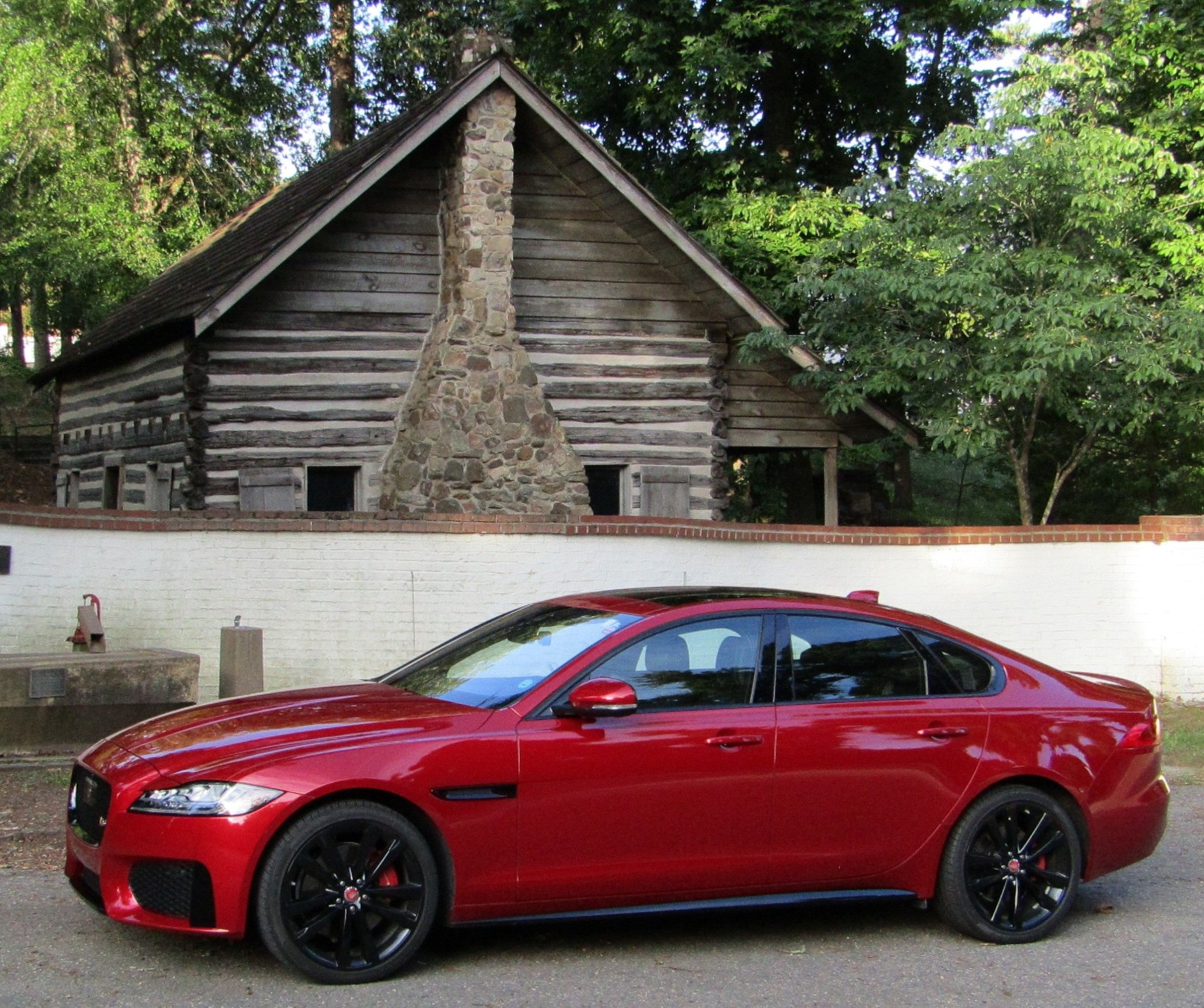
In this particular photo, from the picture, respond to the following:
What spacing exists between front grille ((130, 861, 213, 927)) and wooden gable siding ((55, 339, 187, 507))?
38.7 ft

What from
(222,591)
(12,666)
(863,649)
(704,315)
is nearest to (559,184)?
(704,315)

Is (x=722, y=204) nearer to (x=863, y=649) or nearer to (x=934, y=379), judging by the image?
(x=934, y=379)

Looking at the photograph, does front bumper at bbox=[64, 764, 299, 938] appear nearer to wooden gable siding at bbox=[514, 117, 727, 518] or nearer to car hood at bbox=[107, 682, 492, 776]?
car hood at bbox=[107, 682, 492, 776]

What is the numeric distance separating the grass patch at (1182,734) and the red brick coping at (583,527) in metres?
1.51

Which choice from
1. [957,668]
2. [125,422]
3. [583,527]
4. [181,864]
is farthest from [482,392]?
[181,864]

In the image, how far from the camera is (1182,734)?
11500 millimetres

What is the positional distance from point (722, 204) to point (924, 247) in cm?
683

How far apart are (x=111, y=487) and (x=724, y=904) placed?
16.0m

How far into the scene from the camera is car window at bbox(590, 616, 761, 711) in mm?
5789

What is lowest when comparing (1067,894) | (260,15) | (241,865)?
(1067,894)

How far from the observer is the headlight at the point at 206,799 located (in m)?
5.06

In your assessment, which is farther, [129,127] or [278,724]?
[129,127]

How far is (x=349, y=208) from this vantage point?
1628cm

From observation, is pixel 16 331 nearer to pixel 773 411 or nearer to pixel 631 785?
pixel 773 411
